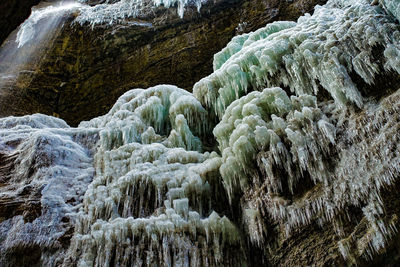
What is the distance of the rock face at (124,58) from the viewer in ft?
37.3

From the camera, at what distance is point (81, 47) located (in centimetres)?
1254

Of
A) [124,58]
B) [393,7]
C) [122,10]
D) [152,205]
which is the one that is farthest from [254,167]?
[122,10]

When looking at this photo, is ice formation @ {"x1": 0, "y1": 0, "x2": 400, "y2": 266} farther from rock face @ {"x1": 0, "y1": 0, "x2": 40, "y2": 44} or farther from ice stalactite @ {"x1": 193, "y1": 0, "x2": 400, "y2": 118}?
rock face @ {"x1": 0, "y1": 0, "x2": 40, "y2": 44}

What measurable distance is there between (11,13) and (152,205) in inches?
127

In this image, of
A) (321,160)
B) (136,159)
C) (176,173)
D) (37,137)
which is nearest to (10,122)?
(37,137)

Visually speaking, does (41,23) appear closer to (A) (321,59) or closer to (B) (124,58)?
(B) (124,58)

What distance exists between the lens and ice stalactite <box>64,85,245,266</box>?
4.48m

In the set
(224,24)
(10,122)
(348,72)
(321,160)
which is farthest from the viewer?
(224,24)

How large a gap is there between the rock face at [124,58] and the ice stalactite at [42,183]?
539 centimetres

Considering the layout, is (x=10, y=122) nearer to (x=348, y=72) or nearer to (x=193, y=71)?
(x=193, y=71)

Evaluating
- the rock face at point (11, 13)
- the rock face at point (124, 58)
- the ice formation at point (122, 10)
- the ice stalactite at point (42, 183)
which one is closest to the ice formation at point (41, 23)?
the rock face at point (124, 58)

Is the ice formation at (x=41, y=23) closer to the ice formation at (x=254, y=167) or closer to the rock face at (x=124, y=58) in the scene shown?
the rock face at (x=124, y=58)

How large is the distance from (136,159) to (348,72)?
3.58m

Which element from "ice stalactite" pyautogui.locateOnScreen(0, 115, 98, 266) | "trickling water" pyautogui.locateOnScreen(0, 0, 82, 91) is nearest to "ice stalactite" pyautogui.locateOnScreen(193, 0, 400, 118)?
"ice stalactite" pyautogui.locateOnScreen(0, 115, 98, 266)
